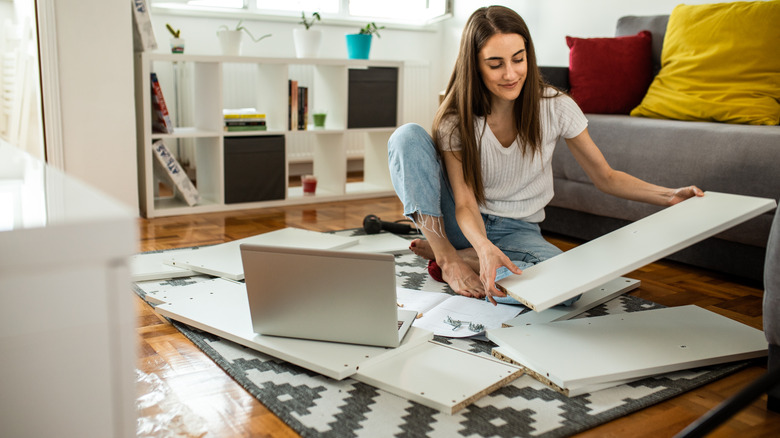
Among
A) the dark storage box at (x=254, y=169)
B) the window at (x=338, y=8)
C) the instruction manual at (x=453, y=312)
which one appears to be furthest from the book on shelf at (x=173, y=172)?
the instruction manual at (x=453, y=312)

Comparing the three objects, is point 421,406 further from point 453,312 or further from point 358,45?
point 358,45

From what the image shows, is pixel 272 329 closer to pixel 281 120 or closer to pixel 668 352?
pixel 668 352

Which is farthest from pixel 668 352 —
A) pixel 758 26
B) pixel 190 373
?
pixel 758 26

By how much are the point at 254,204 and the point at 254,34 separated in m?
1.13

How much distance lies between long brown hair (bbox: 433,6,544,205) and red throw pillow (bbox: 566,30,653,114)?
0.94m

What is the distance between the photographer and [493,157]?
166 cm

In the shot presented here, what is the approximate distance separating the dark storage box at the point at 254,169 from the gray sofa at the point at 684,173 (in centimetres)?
113

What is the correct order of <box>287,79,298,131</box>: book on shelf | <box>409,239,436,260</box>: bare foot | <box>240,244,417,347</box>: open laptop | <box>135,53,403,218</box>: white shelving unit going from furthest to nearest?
<box>287,79,298,131</box>: book on shelf < <box>135,53,403,218</box>: white shelving unit < <box>409,239,436,260</box>: bare foot < <box>240,244,417,347</box>: open laptop

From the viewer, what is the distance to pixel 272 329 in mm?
1290

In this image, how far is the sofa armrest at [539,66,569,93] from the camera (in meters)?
2.56

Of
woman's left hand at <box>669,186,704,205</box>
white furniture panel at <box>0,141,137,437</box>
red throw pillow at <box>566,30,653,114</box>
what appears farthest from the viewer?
red throw pillow at <box>566,30,653,114</box>

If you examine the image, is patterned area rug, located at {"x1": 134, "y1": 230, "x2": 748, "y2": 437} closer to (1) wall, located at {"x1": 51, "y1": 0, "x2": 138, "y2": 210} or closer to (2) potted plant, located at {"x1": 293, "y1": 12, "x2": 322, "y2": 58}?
(1) wall, located at {"x1": 51, "y1": 0, "x2": 138, "y2": 210}

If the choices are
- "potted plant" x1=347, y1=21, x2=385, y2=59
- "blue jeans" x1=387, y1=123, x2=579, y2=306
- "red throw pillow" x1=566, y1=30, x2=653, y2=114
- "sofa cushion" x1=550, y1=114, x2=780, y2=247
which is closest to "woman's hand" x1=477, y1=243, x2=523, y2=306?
"blue jeans" x1=387, y1=123, x2=579, y2=306

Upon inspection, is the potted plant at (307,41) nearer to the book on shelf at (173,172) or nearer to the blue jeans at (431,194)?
the book on shelf at (173,172)
